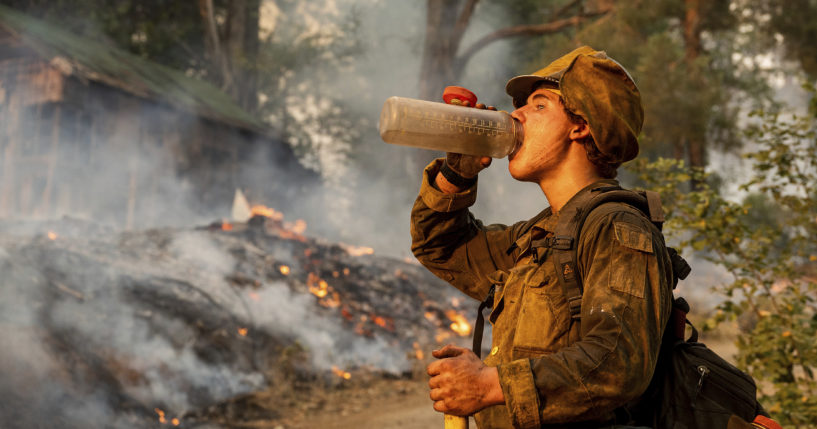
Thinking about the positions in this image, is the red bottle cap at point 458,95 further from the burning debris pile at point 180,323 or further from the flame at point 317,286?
the flame at point 317,286

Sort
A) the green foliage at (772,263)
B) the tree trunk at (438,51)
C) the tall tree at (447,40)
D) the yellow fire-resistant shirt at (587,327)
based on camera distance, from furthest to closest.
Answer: the tree trunk at (438,51)
the tall tree at (447,40)
the green foliage at (772,263)
the yellow fire-resistant shirt at (587,327)

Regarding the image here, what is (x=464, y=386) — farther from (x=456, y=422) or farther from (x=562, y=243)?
(x=562, y=243)

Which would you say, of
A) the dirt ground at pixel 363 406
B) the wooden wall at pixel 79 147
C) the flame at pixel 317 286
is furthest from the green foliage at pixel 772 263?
the wooden wall at pixel 79 147

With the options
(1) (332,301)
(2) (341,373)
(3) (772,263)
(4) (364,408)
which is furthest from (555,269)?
(1) (332,301)

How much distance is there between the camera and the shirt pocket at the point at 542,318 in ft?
6.32

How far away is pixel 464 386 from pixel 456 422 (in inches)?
9.7

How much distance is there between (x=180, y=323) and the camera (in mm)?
7832

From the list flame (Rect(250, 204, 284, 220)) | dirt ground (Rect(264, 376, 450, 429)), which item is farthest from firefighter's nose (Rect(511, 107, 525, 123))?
flame (Rect(250, 204, 284, 220))

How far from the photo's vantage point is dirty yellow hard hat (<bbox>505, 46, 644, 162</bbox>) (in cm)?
210

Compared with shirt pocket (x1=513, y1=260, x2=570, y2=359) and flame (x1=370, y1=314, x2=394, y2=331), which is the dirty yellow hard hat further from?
flame (x1=370, y1=314, x2=394, y2=331)

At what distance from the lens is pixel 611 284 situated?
1.74 meters

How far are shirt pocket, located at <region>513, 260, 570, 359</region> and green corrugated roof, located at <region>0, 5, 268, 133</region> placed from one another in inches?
539

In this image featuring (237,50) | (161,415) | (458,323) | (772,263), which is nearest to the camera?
(772,263)

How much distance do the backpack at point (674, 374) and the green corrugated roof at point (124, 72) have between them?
13769 mm
